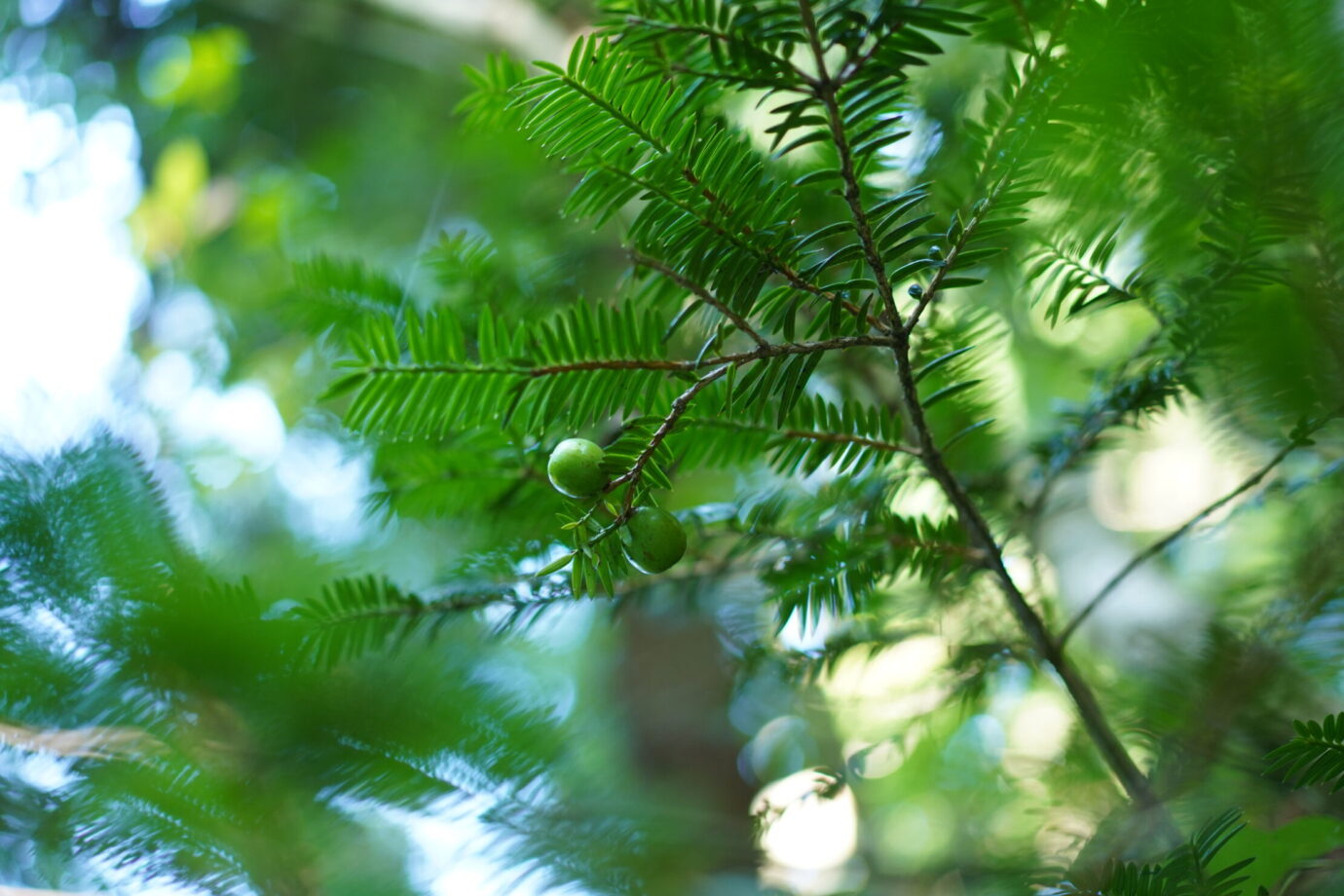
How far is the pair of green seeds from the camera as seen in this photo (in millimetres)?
371

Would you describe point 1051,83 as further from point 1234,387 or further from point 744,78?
point 1234,387

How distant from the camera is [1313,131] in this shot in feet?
1.38

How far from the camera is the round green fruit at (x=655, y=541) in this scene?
0.37 meters

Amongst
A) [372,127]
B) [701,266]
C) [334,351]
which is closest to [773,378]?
[701,266]

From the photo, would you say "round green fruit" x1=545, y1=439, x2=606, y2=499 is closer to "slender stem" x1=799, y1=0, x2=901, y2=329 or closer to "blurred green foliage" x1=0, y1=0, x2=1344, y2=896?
"blurred green foliage" x1=0, y1=0, x2=1344, y2=896

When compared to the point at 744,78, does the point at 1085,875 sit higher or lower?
lower

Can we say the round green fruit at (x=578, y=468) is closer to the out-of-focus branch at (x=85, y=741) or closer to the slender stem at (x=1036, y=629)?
the slender stem at (x=1036, y=629)

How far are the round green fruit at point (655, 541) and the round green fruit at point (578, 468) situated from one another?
0.08ft

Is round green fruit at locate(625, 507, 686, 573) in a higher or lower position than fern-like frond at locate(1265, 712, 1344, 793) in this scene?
higher

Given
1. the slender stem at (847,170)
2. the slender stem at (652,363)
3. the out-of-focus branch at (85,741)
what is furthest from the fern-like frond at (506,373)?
the out-of-focus branch at (85,741)

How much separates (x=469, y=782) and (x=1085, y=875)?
0.39 meters

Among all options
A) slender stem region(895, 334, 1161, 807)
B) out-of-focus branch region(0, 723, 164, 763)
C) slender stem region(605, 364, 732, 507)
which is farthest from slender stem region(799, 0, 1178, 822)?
out-of-focus branch region(0, 723, 164, 763)

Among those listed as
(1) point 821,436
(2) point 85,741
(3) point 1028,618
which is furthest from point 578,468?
(2) point 85,741

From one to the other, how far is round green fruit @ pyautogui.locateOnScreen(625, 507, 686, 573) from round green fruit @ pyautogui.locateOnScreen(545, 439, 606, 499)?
26 mm
